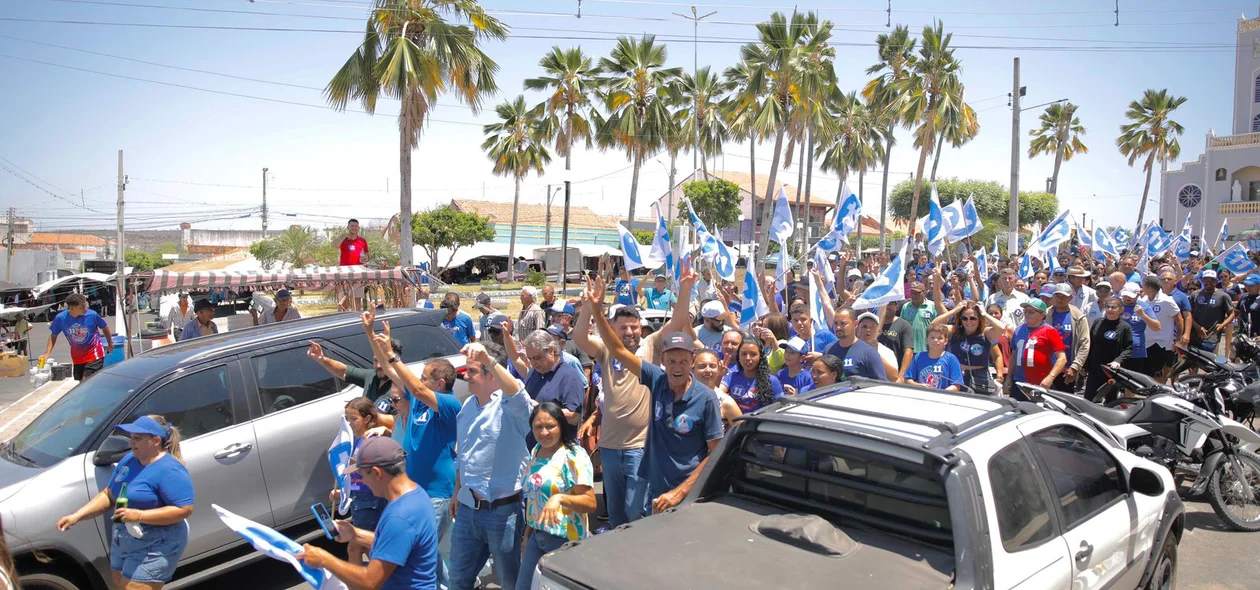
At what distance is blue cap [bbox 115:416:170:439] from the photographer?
4051 mm

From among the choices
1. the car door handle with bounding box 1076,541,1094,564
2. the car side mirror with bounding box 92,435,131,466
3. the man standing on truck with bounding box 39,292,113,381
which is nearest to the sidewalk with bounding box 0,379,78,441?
the man standing on truck with bounding box 39,292,113,381

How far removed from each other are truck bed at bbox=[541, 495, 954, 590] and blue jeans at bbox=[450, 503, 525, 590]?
39.4 inches

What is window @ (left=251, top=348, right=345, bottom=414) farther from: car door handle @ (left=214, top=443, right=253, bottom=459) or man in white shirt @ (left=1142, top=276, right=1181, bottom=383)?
man in white shirt @ (left=1142, top=276, right=1181, bottom=383)

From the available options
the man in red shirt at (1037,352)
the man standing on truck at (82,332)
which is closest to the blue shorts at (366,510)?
the man in red shirt at (1037,352)

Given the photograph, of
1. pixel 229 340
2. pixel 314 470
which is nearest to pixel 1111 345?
pixel 314 470

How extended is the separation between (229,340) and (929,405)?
4.89 meters

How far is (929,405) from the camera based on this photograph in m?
3.70

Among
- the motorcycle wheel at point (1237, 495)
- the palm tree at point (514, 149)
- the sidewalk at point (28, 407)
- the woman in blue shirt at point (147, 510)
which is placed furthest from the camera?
the palm tree at point (514, 149)

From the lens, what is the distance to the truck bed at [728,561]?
9.30 feet

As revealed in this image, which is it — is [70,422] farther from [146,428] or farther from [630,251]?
[630,251]

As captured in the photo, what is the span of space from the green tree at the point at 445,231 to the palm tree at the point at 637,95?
18131 millimetres

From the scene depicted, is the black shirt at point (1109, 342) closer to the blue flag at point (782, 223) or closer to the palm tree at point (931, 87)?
the blue flag at point (782, 223)

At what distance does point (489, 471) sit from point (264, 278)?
7.37m

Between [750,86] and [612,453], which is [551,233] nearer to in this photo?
[750,86]
